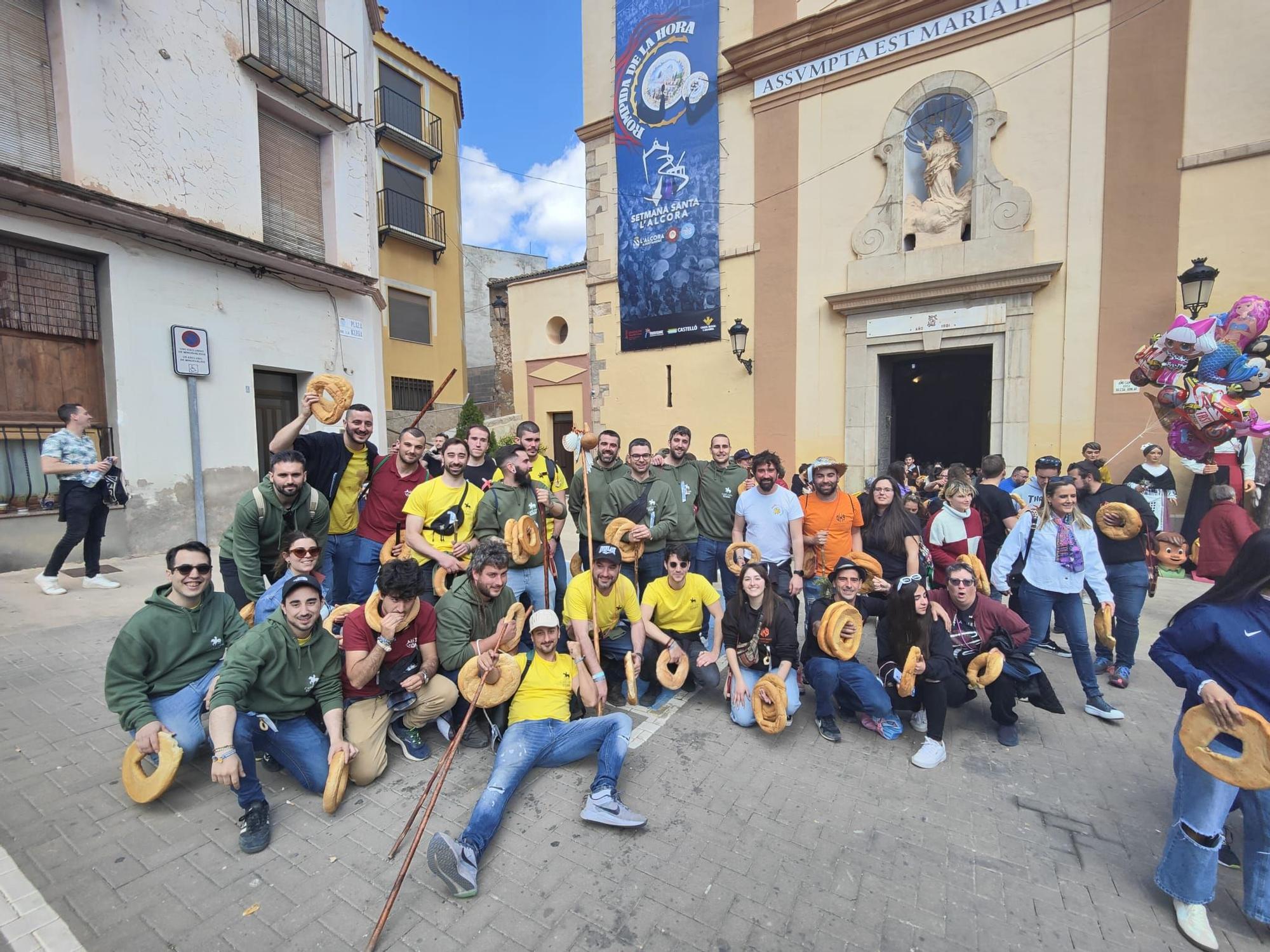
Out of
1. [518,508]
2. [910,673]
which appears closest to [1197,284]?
[910,673]

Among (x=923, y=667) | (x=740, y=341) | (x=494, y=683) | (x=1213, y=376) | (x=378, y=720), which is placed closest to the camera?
(x=494, y=683)

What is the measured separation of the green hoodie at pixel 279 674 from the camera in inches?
121

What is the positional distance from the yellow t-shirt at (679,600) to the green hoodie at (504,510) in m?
0.98

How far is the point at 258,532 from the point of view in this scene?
13.0 feet

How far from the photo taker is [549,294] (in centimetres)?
1686

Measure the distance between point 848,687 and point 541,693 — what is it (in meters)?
2.22

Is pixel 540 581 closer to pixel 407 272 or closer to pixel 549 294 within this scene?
pixel 549 294

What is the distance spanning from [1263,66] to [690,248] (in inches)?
351

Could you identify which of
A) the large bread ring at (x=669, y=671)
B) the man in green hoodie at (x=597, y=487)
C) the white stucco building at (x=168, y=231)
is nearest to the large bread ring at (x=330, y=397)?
the man in green hoodie at (x=597, y=487)

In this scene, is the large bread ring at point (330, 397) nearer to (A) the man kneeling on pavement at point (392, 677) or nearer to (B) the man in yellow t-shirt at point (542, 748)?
(A) the man kneeling on pavement at point (392, 677)

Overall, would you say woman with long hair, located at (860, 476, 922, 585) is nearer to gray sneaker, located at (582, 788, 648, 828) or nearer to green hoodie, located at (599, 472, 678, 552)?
green hoodie, located at (599, 472, 678, 552)

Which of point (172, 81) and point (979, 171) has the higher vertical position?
point (172, 81)

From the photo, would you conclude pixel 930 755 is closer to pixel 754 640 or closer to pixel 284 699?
pixel 754 640

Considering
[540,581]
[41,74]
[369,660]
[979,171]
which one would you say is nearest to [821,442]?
[979,171]
